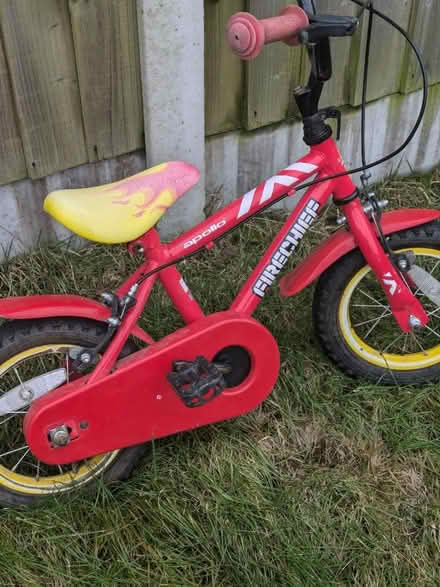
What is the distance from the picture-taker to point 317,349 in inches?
93.8

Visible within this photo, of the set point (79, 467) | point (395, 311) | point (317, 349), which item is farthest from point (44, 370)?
point (395, 311)

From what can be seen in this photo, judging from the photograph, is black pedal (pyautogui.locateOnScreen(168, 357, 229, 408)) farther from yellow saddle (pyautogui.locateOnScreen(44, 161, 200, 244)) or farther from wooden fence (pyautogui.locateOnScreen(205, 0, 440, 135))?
wooden fence (pyautogui.locateOnScreen(205, 0, 440, 135))

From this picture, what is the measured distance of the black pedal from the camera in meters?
1.77

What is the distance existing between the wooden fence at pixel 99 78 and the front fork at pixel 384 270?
88 centimetres

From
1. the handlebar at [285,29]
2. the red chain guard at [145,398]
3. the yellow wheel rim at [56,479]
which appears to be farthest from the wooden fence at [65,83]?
the yellow wheel rim at [56,479]

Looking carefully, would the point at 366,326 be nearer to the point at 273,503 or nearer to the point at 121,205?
the point at 273,503

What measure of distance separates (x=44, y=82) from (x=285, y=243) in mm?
953

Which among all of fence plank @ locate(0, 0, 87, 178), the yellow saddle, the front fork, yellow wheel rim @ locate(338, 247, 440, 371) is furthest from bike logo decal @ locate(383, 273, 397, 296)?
fence plank @ locate(0, 0, 87, 178)

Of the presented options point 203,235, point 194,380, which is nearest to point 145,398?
point 194,380

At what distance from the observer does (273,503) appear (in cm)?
192

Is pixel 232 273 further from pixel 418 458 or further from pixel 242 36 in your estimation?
pixel 242 36

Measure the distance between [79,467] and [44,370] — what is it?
330 millimetres

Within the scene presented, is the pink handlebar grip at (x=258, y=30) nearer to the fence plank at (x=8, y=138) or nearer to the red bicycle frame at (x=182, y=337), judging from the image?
the red bicycle frame at (x=182, y=337)

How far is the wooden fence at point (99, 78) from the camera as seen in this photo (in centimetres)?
206
